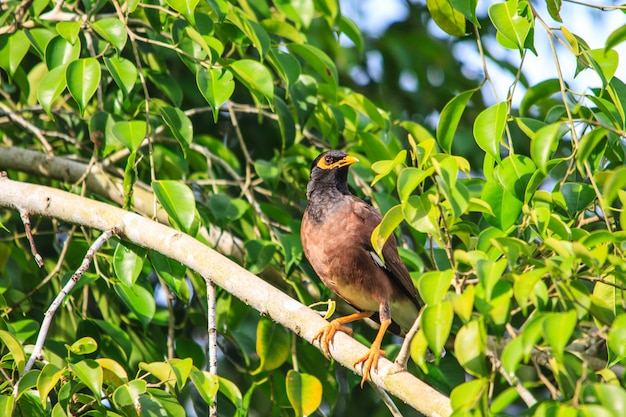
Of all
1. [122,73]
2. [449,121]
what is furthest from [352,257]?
[122,73]

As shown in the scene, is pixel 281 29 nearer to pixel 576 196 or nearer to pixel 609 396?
pixel 576 196

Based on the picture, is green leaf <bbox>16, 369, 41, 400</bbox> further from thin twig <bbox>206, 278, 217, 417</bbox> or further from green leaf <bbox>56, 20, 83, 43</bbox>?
green leaf <bbox>56, 20, 83, 43</bbox>

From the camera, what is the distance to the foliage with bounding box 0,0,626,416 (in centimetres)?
185

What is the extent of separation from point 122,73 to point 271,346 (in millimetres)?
1425

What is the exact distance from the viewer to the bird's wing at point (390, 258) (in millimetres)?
3779

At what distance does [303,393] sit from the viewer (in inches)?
113

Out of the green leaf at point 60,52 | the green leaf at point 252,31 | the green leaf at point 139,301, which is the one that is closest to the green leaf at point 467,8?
the green leaf at point 252,31

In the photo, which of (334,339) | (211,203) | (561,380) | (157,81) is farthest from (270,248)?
(561,380)

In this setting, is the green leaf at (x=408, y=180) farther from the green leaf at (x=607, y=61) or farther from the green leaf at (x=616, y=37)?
the green leaf at (x=607, y=61)

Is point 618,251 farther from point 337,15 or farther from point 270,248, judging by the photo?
point 337,15

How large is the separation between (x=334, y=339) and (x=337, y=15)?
2.04m

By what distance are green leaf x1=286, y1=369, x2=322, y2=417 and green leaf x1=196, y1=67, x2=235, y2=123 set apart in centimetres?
107

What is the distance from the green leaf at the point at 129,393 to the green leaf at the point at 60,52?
1.37 m

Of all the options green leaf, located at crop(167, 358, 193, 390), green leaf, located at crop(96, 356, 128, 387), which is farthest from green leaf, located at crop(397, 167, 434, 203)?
green leaf, located at crop(96, 356, 128, 387)
